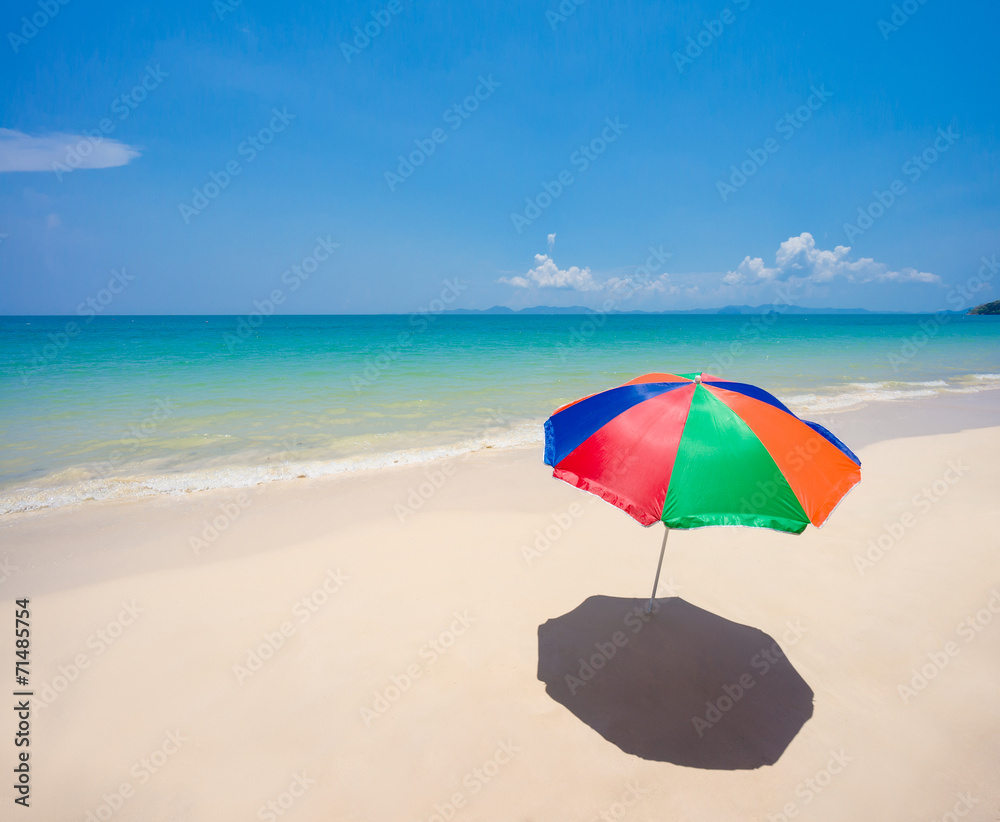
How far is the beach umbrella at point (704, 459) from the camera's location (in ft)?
8.40

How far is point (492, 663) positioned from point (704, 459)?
239 centimetres

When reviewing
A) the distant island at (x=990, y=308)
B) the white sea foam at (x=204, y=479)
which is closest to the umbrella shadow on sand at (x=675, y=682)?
the white sea foam at (x=204, y=479)

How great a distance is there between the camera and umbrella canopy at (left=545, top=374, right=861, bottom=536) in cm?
256

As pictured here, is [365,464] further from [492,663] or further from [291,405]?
[291,405]

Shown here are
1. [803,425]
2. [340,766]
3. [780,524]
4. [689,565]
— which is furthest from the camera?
[689,565]

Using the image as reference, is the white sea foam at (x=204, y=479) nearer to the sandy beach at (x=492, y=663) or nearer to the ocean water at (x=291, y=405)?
the ocean water at (x=291, y=405)

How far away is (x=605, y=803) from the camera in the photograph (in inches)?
107

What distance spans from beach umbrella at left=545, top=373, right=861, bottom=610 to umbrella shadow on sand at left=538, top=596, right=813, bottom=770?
5.57 ft

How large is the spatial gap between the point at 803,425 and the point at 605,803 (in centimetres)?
269

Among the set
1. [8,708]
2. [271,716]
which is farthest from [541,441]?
[8,708]

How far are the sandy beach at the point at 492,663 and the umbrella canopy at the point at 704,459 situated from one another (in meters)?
1.77

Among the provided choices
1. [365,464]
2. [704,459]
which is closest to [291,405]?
[365,464]

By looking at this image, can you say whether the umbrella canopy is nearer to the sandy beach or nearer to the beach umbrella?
the beach umbrella

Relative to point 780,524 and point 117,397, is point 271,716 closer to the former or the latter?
point 780,524
